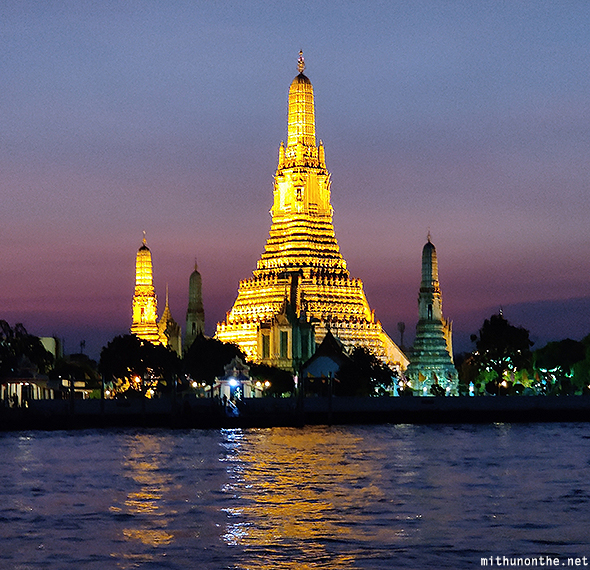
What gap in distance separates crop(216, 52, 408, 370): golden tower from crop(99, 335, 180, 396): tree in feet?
32.8

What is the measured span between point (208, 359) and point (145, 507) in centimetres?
6660

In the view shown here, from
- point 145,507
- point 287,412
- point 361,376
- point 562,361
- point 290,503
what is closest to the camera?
point 145,507

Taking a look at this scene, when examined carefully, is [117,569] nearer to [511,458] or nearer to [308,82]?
[511,458]

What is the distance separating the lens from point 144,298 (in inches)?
5172

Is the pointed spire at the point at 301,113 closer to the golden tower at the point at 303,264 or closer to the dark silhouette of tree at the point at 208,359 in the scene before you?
the golden tower at the point at 303,264

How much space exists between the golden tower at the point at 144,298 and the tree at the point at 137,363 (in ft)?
65.8

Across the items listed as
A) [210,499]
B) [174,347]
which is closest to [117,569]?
[210,499]

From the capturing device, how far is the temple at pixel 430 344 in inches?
4761

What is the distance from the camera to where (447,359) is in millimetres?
122312

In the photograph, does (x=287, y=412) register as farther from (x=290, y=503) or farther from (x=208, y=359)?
(x=290, y=503)

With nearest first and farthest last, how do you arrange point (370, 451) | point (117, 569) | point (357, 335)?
point (117, 569)
point (370, 451)
point (357, 335)

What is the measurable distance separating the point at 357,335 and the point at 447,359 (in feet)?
28.7

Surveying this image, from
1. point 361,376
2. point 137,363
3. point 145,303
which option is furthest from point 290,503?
point 145,303

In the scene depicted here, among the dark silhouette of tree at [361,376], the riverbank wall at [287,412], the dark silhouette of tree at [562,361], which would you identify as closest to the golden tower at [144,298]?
the dark silhouette of tree at [361,376]
